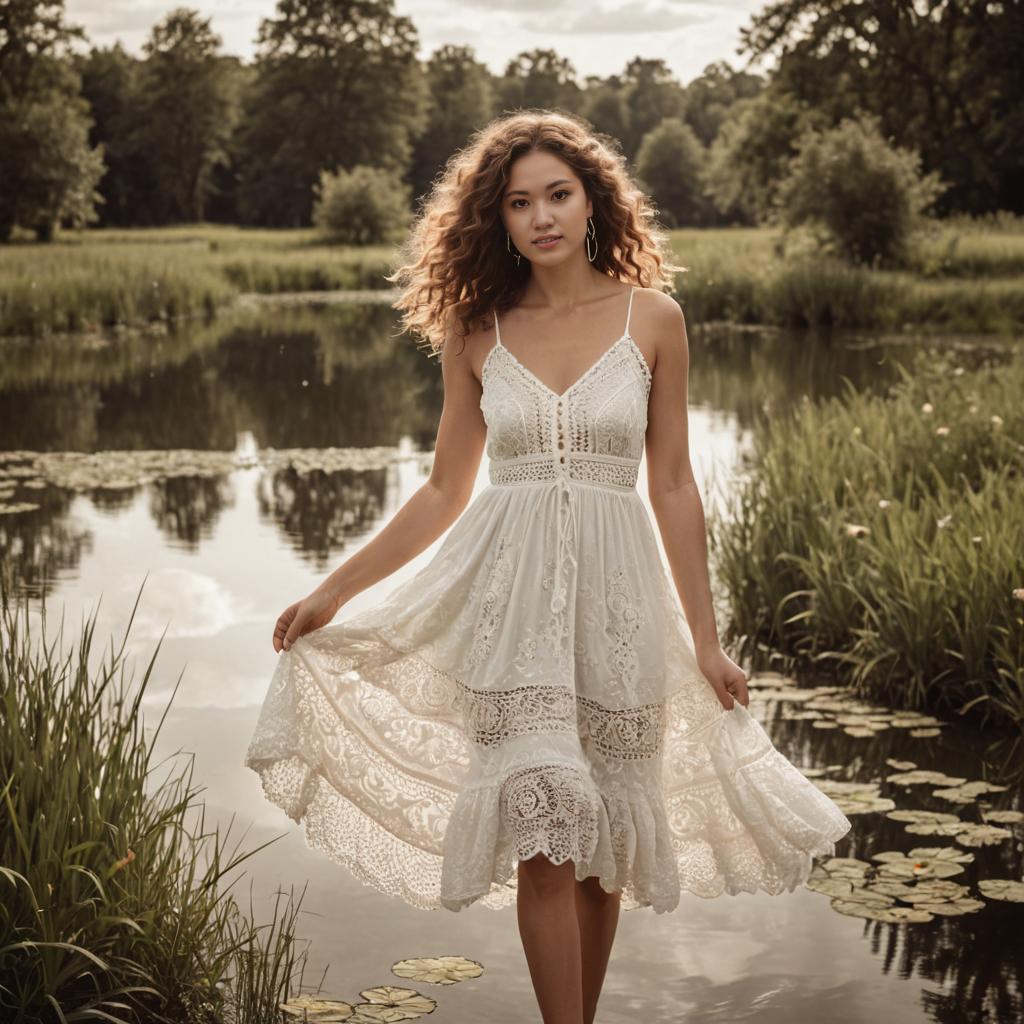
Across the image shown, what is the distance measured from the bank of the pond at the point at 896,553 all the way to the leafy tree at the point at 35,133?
4844 cm

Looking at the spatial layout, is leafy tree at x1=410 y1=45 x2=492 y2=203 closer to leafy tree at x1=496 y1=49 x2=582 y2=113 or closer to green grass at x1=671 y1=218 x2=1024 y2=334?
leafy tree at x1=496 y1=49 x2=582 y2=113

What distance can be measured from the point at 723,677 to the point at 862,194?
88.5ft

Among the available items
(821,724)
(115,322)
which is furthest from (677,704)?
(115,322)

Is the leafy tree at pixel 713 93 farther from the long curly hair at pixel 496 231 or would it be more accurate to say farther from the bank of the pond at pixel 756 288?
the long curly hair at pixel 496 231

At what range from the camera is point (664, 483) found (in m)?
3.20

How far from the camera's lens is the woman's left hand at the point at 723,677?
3.08 meters

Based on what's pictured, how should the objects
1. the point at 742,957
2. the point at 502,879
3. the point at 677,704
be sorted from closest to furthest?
the point at 502,879 < the point at 677,704 < the point at 742,957

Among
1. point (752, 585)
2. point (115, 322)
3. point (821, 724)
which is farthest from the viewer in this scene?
point (115, 322)

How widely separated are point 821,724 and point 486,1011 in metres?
2.66

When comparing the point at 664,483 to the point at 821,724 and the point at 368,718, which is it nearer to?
the point at 368,718

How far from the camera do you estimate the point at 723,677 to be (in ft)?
10.1

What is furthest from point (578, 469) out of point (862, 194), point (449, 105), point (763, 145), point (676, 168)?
point (449, 105)

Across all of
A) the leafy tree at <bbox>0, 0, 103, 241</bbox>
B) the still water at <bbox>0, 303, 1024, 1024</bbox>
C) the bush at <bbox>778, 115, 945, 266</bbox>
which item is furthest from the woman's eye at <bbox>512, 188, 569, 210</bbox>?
the leafy tree at <bbox>0, 0, 103, 241</bbox>

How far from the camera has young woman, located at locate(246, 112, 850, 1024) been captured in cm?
303
